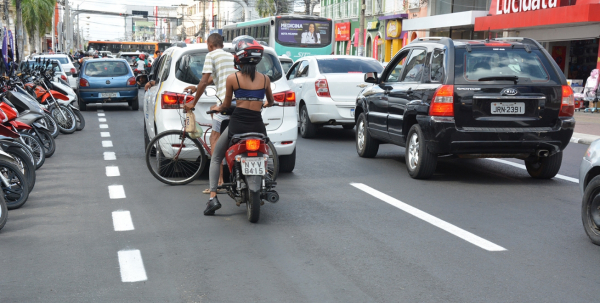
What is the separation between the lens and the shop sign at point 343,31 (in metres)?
55.6

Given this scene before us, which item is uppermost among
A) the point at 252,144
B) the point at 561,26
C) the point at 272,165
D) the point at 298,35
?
the point at 561,26

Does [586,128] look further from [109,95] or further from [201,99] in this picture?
[109,95]

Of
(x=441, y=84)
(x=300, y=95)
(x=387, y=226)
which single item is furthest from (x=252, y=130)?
(x=300, y=95)

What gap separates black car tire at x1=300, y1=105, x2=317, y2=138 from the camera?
14.4 meters

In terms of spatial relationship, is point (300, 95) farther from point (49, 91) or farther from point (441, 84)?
point (441, 84)

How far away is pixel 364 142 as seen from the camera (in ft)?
37.8

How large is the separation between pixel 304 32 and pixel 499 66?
24235mm

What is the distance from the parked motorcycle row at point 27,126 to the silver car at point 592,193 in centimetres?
499

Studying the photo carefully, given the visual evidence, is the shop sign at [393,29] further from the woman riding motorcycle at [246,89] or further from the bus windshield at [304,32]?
the woman riding motorcycle at [246,89]

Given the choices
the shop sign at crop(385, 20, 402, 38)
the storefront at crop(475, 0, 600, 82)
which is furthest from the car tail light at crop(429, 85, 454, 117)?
the shop sign at crop(385, 20, 402, 38)

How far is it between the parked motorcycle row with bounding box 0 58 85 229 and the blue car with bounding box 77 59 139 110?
3.23 metres

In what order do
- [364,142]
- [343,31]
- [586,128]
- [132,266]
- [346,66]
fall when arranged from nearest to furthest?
1. [132,266]
2. [364,142]
3. [346,66]
4. [586,128]
5. [343,31]

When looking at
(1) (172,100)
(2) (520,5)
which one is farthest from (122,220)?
(2) (520,5)

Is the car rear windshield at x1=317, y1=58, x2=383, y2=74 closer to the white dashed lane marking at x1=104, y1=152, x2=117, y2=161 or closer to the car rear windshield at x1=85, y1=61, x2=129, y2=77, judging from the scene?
the white dashed lane marking at x1=104, y1=152, x2=117, y2=161
